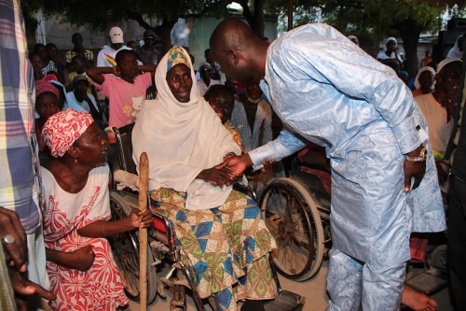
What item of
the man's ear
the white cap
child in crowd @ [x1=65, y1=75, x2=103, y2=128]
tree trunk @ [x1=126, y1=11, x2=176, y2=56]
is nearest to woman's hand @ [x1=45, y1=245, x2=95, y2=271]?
the man's ear

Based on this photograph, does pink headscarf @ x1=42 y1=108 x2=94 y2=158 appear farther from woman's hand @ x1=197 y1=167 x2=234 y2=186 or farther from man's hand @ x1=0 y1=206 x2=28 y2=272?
man's hand @ x1=0 y1=206 x2=28 y2=272

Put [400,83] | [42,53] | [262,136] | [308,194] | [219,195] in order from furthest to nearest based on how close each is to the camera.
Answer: [42,53] < [262,136] < [308,194] < [219,195] < [400,83]

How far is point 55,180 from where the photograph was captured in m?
2.32

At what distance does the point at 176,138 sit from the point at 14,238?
6.31ft

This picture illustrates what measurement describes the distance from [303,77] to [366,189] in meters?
0.62

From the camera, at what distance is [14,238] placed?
127 cm

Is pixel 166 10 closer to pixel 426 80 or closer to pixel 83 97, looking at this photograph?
pixel 83 97

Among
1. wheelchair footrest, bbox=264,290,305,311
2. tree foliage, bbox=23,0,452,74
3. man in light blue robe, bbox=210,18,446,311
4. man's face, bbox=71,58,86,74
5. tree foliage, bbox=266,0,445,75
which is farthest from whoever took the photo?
tree foliage, bbox=266,0,445,75

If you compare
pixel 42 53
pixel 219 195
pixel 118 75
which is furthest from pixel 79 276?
pixel 42 53

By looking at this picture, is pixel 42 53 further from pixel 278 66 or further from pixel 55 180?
pixel 278 66

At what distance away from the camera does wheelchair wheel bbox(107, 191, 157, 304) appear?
2.90m

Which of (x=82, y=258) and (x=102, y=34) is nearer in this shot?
(x=82, y=258)

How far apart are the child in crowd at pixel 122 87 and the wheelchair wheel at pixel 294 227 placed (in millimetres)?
Answer: 1744

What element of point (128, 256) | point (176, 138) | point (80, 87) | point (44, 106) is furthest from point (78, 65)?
point (128, 256)
